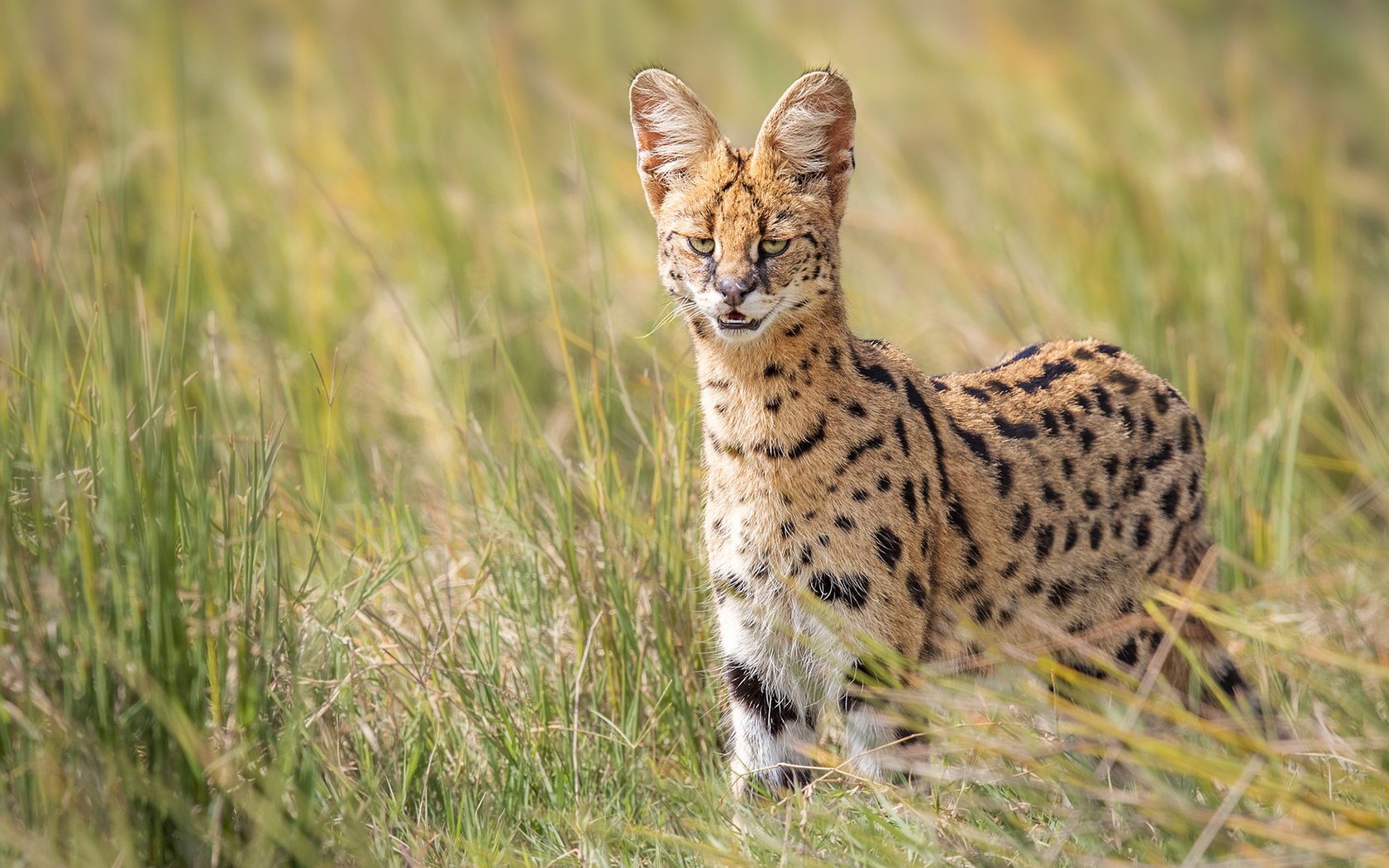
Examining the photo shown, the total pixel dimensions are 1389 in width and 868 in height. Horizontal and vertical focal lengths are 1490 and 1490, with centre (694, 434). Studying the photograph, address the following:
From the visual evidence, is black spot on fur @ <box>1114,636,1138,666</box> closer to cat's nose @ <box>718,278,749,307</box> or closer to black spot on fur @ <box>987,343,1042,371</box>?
black spot on fur @ <box>987,343,1042,371</box>

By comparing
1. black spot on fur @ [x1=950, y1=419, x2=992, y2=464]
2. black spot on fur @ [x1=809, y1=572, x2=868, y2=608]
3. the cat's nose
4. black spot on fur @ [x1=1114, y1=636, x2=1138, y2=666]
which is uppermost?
the cat's nose

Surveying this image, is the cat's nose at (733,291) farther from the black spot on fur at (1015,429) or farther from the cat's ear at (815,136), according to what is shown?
the black spot on fur at (1015,429)

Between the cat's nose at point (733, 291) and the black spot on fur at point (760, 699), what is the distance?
2.73 ft

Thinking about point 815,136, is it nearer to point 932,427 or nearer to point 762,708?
point 932,427

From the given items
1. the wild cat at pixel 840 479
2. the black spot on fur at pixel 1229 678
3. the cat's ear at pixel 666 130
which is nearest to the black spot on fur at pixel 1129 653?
the wild cat at pixel 840 479

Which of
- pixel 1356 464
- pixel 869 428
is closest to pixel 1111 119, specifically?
pixel 1356 464

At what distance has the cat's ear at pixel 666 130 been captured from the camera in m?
3.37

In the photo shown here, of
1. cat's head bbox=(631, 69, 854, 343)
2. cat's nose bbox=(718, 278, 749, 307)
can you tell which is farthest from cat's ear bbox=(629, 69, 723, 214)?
cat's nose bbox=(718, 278, 749, 307)

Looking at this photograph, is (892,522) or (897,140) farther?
(897,140)

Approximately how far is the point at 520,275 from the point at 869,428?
10.4 ft

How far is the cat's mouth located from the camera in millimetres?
3113

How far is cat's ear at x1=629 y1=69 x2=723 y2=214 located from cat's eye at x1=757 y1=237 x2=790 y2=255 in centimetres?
34

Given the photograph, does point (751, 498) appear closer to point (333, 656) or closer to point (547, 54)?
point (333, 656)

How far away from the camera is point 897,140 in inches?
318
